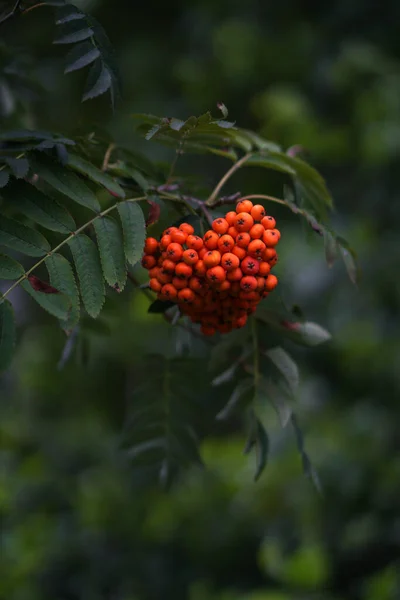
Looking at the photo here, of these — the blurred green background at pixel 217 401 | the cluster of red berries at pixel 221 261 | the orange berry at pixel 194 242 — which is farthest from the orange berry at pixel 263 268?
the blurred green background at pixel 217 401

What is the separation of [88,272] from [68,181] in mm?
162

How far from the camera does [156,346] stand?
396 cm

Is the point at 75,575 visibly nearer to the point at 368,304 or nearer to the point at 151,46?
the point at 368,304

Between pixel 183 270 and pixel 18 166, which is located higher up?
pixel 18 166

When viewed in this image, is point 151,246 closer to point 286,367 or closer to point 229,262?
point 229,262

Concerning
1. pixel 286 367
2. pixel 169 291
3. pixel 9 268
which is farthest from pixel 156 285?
pixel 286 367

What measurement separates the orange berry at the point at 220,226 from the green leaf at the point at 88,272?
20 cm

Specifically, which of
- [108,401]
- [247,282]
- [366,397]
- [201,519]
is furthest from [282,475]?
[247,282]

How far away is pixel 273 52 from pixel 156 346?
1.74 meters

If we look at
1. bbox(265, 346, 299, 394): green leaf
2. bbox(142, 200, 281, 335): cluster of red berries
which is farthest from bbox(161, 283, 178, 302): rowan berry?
bbox(265, 346, 299, 394): green leaf

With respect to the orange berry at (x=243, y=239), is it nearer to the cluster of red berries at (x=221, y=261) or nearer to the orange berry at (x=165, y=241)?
the cluster of red berries at (x=221, y=261)

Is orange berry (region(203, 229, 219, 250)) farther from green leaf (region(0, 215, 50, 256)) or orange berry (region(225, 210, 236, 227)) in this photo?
green leaf (region(0, 215, 50, 256))

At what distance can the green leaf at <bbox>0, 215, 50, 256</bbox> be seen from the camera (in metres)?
1.18

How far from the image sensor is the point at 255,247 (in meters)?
1.16
